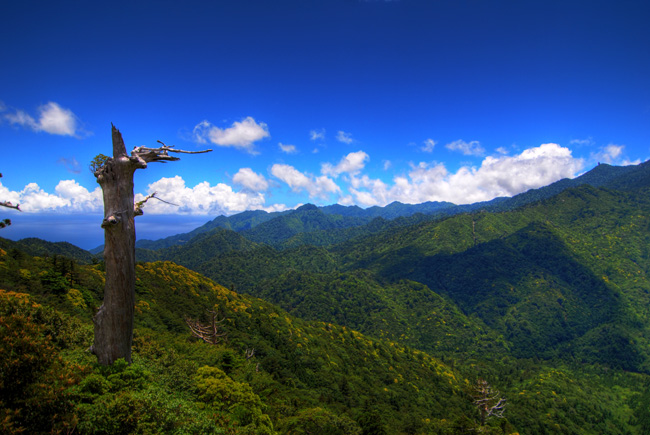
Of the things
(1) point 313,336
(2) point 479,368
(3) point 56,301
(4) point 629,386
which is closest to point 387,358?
(1) point 313,336

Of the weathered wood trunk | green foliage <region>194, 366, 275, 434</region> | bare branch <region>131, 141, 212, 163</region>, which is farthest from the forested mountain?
bare branch <region>131, 141, 212, 163</region>

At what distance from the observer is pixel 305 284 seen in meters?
183

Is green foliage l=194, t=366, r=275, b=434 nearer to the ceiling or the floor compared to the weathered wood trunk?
nearer to the floor

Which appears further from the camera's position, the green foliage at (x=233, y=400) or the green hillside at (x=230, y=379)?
the green foliage at (x=233, y=400)

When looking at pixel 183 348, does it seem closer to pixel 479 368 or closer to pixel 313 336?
pixel 313 336

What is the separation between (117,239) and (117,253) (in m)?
0.36

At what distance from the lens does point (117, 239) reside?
7066 millimetres

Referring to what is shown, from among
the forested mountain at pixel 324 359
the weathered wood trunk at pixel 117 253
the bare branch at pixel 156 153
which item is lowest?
the forested mountain at pixel 324 359

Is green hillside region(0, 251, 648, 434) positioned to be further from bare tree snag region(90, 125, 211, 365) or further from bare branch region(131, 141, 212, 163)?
bare branch region(131, 141, 212, 163)

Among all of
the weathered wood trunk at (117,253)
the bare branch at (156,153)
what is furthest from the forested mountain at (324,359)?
the bare branch at (156,153)

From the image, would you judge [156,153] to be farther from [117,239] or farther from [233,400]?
[233,400]

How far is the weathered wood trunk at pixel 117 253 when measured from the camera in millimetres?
7008

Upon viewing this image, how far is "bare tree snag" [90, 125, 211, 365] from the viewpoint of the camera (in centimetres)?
701

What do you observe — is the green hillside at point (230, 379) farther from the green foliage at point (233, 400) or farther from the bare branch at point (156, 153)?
the bare branch at point (156, 153)
